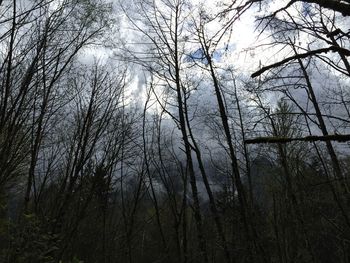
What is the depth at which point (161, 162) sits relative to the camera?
11.3 m

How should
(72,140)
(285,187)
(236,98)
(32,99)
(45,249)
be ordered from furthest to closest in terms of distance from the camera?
(236,98), (285,187), (72,140), (32,99), (45,249)

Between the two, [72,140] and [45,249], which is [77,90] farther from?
[45,249]

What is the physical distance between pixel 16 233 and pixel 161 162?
580 centimetres

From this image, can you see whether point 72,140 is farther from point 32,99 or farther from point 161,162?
point 161,162

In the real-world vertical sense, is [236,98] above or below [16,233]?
above

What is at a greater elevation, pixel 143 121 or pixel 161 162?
pixel 143 121

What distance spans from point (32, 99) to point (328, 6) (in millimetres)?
5503

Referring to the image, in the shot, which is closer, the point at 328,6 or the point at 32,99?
the point at 328,6

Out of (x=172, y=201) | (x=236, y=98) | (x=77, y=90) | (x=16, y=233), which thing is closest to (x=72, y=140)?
(x=77, y=90)

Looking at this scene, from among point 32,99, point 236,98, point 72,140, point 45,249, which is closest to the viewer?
point 45,249

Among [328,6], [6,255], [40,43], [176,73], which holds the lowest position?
[6,255]

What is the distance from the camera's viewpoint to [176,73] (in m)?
10.8

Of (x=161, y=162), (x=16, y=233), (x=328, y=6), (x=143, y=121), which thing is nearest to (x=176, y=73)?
(x=143, y=121)

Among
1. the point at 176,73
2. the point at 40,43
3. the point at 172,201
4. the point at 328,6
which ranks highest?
the point at 176,73
